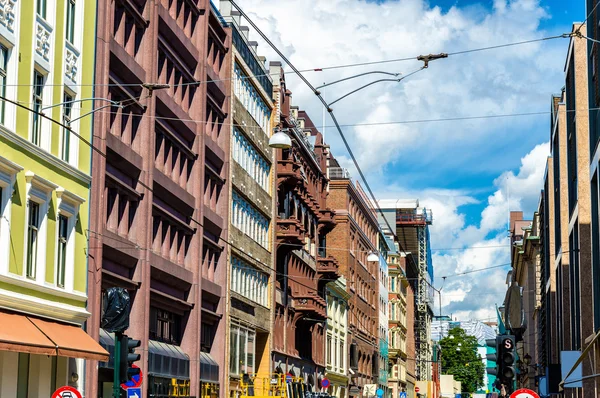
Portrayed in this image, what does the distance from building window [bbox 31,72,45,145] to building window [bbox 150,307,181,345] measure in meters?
12.6

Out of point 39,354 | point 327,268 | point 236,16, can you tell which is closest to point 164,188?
point 39,354

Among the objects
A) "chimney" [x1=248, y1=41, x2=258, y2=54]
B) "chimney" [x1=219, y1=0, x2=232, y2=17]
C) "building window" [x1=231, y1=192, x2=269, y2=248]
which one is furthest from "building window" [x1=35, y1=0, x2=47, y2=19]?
"chimney" [x1=248, y1=41, x2=258, y2=54]

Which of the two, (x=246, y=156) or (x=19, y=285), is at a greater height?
(x=246, y=156)

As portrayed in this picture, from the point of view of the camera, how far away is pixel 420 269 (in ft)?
574

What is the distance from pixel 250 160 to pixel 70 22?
24.6 m

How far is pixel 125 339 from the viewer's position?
20.3 m

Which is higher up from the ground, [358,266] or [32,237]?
[358,266]

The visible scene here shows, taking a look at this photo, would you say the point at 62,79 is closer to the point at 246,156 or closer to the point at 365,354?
the point at 246,156

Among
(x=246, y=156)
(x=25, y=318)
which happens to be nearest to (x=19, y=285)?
(x=25, y=318)

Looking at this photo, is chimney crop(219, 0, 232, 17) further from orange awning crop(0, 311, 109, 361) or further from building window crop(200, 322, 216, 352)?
orange awning crop(0, 311, 109, 361)

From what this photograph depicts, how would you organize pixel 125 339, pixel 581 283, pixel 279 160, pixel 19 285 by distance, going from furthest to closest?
pixel 279 160, pixel 581 283, pixel 19 285, pixel 125 339

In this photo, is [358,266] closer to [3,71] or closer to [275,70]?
[275,70]

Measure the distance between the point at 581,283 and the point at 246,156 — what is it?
63.7ft

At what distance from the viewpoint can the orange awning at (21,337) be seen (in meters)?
24.8
